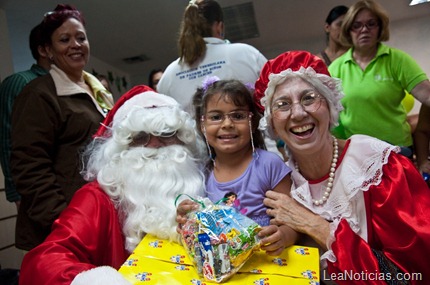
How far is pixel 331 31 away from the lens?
3098mm

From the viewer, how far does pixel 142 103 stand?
197 cm

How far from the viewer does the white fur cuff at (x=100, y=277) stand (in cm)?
121

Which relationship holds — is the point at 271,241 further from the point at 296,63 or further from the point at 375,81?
the point at 375,81

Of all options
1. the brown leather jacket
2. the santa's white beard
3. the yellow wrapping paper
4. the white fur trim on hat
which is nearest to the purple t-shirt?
the santa's white beard

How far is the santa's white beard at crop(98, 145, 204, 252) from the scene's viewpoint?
1.66 m

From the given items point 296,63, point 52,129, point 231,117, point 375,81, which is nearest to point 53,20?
point 52,129

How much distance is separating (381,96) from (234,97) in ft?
4.09

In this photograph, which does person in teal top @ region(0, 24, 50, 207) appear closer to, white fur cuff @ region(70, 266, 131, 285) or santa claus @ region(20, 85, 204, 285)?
santa claus @ region(20, 85, 204, 285)

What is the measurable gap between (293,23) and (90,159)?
5.19 meters

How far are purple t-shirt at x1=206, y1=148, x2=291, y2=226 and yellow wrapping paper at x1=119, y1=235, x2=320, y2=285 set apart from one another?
0.31 metres

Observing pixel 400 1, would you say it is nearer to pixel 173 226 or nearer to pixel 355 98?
pixel 355 98

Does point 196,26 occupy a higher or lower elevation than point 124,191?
higher

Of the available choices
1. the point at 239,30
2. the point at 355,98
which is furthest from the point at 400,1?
the point at 355,98

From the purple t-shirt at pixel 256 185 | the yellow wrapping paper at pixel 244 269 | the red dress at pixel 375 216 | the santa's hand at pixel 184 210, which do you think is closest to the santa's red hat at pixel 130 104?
the purple t-shirt at pixel 256 185
